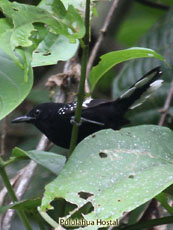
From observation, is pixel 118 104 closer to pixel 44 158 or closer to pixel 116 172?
pixel 44 158

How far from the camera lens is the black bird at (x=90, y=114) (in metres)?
3.14

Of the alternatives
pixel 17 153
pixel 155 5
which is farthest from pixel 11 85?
pixel 155 5

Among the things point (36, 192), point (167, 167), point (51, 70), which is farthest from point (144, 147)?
point (51, 70)

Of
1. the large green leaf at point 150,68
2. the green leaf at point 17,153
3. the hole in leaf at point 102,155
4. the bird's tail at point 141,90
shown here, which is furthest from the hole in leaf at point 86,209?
the large green leaf at point 150,68

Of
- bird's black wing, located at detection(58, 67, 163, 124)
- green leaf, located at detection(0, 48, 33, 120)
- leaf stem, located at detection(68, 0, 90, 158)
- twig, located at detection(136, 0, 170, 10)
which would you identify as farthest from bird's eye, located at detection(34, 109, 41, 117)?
twig, located at detection(136, 0, 170, 10)

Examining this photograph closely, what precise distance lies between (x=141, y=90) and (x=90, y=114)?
1.32 ft

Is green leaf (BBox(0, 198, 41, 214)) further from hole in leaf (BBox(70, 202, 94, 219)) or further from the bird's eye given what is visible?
the bird's eye

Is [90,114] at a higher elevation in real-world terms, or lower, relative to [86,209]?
lower

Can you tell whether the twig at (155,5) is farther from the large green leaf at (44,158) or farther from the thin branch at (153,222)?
the thin branch at (153,222)

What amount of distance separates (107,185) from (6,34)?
670 mm

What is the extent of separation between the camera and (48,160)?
2.30m

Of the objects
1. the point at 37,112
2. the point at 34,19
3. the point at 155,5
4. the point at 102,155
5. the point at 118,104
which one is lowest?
the point at 37,112

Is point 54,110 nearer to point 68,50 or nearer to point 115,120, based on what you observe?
point 115,120

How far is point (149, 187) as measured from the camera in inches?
65.7
